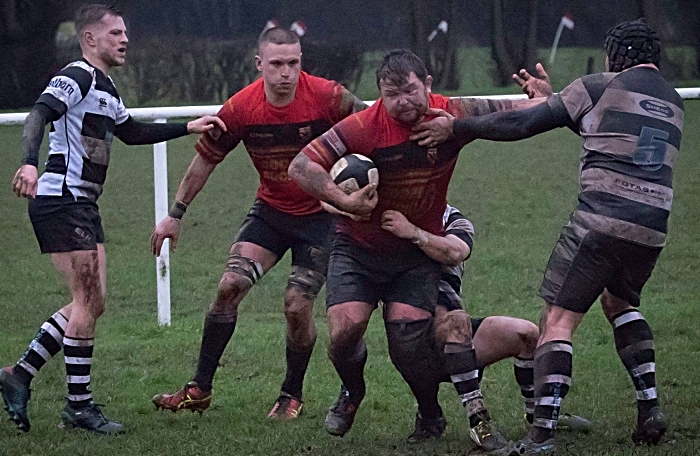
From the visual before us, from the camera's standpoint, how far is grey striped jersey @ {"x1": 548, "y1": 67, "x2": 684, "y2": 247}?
4.97 meters

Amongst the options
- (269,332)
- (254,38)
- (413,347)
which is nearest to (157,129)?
(413,347)

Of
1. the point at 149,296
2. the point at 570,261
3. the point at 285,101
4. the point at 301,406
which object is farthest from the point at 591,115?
the point at 149,296

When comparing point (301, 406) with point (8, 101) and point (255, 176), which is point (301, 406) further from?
point (8, 101)

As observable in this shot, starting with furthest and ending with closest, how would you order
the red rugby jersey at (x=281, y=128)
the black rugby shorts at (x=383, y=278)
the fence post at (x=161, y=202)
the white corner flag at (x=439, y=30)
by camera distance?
1. the white corner flag at (x=439, y=30)
2. the fence post at (x=161, y=202)
3. the red rugby jersey at (x=281, y=128)
4. the black rugby shorts at (x=383, y=278)

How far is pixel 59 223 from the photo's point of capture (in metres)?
5.70

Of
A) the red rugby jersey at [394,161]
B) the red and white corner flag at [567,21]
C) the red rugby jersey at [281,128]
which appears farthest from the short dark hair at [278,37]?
the red and white corner flag at [567,21]

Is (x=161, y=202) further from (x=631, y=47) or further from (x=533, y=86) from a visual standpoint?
(x=631, y=47)

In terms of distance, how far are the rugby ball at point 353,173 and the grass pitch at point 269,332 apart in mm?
1244

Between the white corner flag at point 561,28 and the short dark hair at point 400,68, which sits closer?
the short dark hair at point 400,68

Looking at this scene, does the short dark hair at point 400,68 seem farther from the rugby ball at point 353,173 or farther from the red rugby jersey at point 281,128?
the red rugby jersey at point 281,128

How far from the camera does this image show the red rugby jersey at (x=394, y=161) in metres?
5.32

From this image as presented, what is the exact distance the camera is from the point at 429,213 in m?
5.48

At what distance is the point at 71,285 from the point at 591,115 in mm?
2710

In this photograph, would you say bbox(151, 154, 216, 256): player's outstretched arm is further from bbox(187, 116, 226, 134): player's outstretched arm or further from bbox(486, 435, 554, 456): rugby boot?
bbox(486, 435, 554, 456): rugby boot
